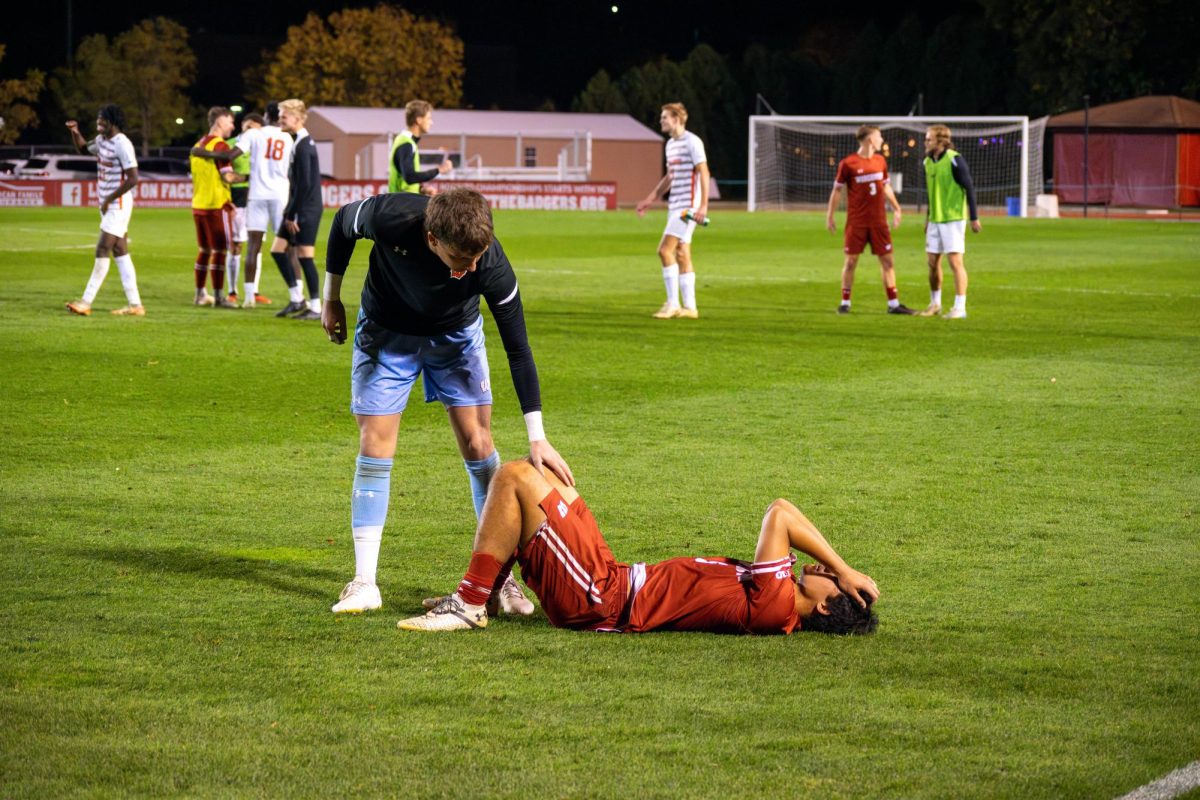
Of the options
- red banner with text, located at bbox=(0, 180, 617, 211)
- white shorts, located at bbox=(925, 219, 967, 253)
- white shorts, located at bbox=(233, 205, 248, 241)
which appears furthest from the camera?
red banner with text, located at bbox=(0, 180, 617, 211)

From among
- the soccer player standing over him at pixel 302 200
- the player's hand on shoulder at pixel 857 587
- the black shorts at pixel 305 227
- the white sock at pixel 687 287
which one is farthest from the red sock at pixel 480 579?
the white sock at pixel 687 287

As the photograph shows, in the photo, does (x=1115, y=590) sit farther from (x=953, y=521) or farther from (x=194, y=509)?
(x=194, y=509)

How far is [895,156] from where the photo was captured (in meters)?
58.7

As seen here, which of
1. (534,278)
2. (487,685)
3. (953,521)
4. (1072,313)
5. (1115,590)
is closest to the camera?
(487,685)

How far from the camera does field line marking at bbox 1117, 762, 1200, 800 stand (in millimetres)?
4168

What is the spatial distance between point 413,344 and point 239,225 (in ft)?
42.8

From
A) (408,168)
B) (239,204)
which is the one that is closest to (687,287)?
(408,168)

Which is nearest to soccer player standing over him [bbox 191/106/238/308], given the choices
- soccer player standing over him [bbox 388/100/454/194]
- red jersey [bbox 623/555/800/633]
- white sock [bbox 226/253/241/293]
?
white sock [bbox 226/253/241/293]

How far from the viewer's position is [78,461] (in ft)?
28.8

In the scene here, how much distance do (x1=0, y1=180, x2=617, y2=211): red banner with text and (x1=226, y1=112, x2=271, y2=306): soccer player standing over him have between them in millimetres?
27220

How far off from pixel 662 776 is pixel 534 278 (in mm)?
18236

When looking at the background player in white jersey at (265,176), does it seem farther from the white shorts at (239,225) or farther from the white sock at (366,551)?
the white sock at (366,551)

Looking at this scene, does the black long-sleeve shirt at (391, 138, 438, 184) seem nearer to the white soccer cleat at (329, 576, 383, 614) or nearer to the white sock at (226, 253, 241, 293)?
the white sock at (226, 253, 241, 293)

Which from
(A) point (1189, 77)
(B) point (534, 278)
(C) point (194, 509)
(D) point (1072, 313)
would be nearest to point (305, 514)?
(C) point (194, 509)
